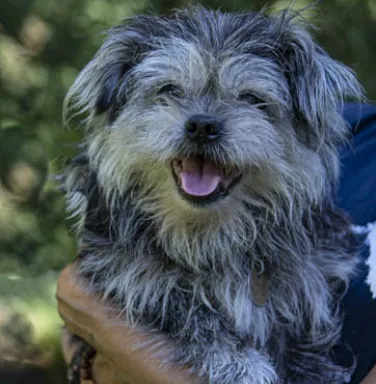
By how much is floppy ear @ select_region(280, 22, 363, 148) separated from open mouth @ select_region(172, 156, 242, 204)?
0.27 meters

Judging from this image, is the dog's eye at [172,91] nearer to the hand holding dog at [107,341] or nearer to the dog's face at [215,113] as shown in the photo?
the dog's face at [215,113]

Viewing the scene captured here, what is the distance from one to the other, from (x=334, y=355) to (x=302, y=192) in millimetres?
548

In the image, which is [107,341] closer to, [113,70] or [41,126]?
[113,70]

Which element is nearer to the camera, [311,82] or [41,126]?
[311,82]

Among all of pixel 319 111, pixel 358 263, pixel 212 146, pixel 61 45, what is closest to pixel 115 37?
pixel 212 146

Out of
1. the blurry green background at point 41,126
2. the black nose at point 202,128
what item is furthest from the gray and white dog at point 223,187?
the blurry green background at point 41,126

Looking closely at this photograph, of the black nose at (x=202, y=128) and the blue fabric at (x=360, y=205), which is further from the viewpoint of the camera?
the blue fabric at (x=360, y=205)

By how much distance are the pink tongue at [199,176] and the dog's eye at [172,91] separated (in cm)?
20

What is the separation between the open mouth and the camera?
2.41m

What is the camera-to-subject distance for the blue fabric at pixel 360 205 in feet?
8.49

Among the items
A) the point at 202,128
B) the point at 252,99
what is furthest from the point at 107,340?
the point at 252,99

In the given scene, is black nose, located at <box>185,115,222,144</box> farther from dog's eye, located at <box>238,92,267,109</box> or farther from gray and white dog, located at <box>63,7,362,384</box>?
dog's eye, located at <box>238,92,267,109</box>

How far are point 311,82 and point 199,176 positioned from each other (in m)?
0.43

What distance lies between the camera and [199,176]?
2459 millimetres
